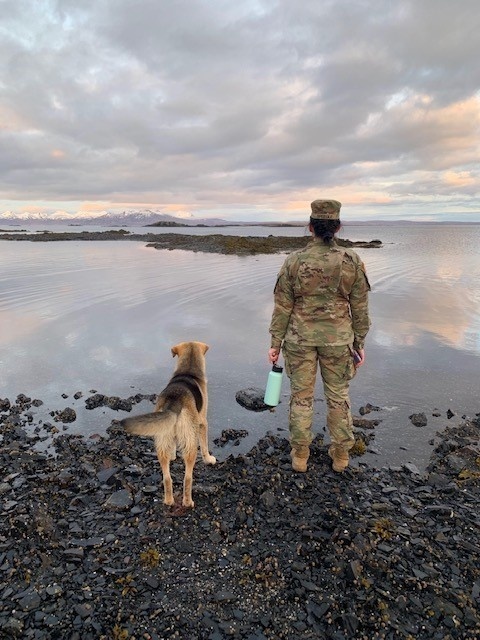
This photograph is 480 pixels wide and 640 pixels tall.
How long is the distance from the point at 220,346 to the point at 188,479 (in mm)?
7616

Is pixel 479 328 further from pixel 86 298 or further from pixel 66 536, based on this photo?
pixel 86 298

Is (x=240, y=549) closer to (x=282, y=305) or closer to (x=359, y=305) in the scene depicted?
(x=282, y=305)

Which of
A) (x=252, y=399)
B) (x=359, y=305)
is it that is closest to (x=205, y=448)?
(x=252, y=399)

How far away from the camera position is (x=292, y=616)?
12.5 ft

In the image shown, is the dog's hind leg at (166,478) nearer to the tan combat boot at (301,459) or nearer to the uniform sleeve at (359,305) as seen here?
the tan combat boot at (301,459)

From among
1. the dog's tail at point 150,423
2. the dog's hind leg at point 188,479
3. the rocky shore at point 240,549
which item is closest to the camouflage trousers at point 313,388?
the rocky shore at point 240,549

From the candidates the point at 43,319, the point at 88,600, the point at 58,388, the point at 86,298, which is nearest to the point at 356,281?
the point at 88,600

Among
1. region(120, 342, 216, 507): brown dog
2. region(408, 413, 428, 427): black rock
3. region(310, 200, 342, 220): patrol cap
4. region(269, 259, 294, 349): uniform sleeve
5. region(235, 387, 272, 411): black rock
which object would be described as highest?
region(310, 200, 342, 220): patrol cap

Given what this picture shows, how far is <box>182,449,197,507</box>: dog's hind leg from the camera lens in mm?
5301

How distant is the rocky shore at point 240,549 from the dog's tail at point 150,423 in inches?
55.6

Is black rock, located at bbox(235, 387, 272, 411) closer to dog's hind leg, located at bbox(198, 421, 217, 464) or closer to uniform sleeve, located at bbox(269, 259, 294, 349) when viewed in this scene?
dog's hind leg, located at bbox(198, 421, 217, 464)

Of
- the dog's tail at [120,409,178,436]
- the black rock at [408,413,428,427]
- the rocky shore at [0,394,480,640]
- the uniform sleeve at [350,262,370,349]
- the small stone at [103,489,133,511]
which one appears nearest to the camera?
the rocky shore at [0,394,480,640]

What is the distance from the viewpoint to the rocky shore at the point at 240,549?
3.74m

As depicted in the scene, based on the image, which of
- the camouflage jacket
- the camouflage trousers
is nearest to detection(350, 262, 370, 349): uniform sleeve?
the camouflage jacket
